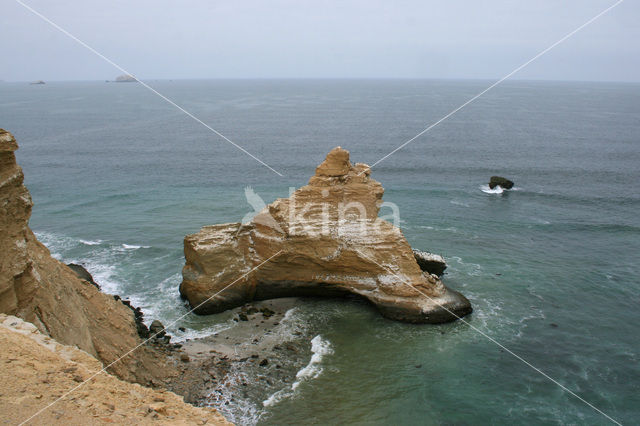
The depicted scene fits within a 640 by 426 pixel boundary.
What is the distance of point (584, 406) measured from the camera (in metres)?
20.7

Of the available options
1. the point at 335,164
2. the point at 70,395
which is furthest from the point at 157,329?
the point at 70,395

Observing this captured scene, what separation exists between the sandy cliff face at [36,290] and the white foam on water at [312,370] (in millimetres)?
5461

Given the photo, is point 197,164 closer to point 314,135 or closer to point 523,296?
point 314,135

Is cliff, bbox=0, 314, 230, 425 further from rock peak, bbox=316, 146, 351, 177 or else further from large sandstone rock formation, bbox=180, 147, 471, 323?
rock peak, bbox=316, 146, 351, 177

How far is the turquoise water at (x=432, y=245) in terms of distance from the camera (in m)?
21.3

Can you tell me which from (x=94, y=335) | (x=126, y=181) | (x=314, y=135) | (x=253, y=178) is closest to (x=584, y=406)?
(x=94, y=335)

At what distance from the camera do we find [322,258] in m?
28.3

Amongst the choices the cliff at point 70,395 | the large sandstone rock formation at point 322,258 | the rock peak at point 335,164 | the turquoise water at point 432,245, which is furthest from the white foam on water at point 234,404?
Answer: the rock peak at point 335,164

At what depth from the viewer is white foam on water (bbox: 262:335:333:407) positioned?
20.8 metres

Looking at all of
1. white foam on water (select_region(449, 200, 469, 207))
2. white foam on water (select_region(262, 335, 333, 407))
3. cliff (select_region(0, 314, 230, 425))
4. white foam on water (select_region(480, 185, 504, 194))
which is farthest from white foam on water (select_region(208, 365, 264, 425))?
white foam on water (select_region(480, 185, 504, 194))

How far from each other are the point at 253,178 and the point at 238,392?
4036cm

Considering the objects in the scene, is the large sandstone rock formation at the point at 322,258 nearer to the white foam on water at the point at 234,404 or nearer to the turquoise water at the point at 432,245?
the turquoise water at the point at 432,245

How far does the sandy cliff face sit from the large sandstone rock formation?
8842 millimetres

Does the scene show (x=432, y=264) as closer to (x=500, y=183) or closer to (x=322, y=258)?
(x=322, y=258)
